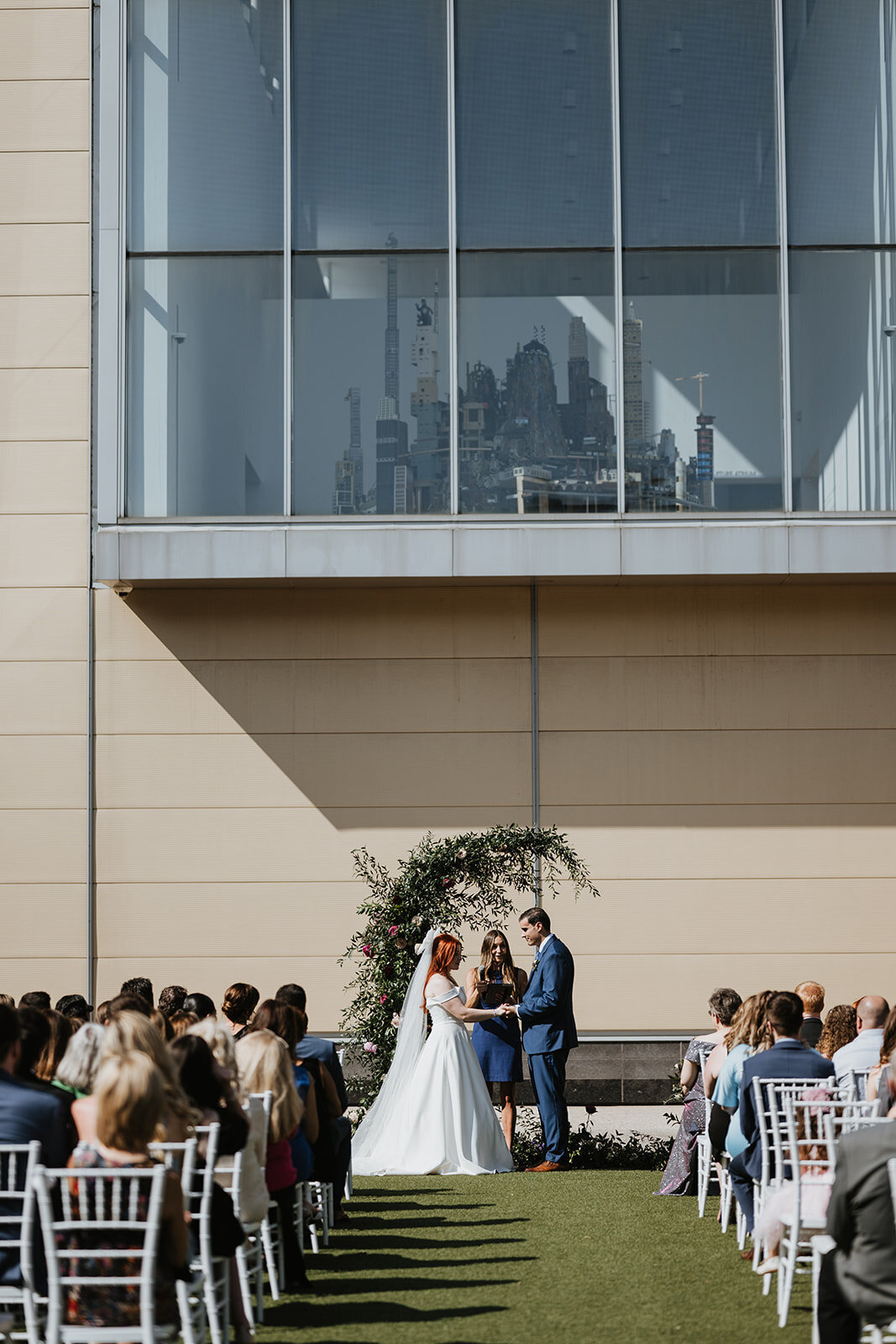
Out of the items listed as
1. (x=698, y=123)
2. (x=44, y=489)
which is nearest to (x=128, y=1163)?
(x=44, y=489)

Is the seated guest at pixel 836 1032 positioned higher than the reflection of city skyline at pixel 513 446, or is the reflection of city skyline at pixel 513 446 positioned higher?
the reflection of city skyline at pixel 513 446

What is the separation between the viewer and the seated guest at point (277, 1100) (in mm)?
7250

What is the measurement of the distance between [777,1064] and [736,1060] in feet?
2.49

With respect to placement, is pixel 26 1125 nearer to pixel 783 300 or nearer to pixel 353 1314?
pixel 353 1314

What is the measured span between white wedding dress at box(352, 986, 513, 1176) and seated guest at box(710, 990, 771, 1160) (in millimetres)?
2903

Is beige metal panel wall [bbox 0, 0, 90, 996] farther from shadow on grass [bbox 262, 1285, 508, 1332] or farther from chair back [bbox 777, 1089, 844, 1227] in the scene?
chair back [bbox 777, 1089, 844, 1227]

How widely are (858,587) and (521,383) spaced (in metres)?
3.74

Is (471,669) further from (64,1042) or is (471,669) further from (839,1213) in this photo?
(839,1213)

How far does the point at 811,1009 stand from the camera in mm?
10359

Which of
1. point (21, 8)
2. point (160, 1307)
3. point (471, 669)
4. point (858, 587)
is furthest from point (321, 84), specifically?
point (160, 1307)

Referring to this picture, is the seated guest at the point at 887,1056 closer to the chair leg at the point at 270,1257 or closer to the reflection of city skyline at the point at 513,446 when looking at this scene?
the chair leg at the point at 270,1257

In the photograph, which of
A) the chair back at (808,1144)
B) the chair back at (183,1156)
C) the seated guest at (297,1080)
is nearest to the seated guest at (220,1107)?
the chair back at (183,1156)

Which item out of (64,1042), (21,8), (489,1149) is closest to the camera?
(64,1042)

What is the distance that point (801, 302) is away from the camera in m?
14.6
